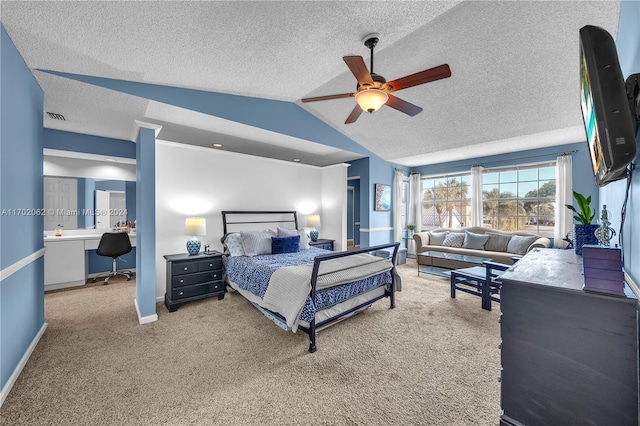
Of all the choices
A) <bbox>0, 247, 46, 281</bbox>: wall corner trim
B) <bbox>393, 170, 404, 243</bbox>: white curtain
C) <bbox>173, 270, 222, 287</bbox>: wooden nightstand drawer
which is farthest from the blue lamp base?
<bbox>393, 170, 404, 243</bbox>: white curtain

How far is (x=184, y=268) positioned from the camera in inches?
139

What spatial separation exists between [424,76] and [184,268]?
3.64 meters

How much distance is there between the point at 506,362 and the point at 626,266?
1115 mm

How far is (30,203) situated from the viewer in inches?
95.4

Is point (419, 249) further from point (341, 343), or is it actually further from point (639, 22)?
point (639, 22)

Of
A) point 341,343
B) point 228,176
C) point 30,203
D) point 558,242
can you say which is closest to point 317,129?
point 228,176

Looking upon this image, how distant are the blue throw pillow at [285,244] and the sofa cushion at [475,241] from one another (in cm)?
410

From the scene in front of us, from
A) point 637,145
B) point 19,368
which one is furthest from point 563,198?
point 19,368

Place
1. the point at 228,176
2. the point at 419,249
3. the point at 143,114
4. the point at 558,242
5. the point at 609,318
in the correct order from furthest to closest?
the point at 419,249 → the point at 558,242 → the point at 228,176 → the point at 143,114 → the point at 609,318

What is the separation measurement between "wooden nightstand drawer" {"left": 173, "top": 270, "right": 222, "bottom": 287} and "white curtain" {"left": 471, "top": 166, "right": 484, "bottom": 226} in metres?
5.95

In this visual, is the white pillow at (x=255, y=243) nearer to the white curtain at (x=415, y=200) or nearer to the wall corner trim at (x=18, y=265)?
the wall corner trim at (x=18, y=265)

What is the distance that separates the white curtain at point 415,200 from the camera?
23.6ft

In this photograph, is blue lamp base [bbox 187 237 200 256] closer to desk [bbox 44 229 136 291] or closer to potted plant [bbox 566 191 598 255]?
desk [bbox 44 229 136 291]

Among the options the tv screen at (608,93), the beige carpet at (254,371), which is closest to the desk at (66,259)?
the beige carpet at (254,371)
